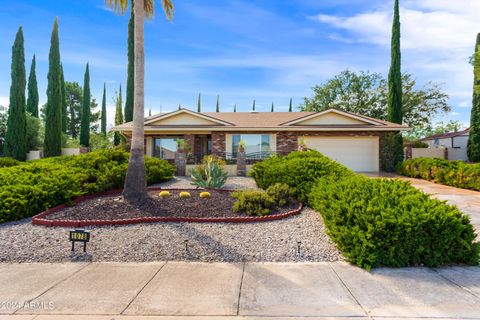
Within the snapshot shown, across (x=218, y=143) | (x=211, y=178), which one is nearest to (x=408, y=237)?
(x=211, y=178)

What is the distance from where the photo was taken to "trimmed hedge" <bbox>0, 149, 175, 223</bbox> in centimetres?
729

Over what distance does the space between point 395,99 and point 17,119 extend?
101 ft

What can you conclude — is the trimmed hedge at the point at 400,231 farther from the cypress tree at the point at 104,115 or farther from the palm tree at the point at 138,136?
the cypress tree at the point at 104,115

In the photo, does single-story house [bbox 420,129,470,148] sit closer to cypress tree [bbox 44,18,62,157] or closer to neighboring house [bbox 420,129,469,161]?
neighboring house [bbox 420,129,469,161]

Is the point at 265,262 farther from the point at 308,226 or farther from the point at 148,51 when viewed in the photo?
the point at 148,51

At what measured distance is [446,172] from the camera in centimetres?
1438

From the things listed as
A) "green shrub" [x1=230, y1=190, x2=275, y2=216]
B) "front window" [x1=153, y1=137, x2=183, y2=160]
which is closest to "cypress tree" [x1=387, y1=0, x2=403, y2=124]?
"front window" [x1=153, y1=137, x2=183, y2=160]

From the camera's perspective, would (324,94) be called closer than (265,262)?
No

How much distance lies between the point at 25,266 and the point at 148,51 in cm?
848

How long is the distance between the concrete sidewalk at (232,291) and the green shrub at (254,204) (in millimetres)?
2742

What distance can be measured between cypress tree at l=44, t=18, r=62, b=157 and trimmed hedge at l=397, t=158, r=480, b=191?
88.3 ft

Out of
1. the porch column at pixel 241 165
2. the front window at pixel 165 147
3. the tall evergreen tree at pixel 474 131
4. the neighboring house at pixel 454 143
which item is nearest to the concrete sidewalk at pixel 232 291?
the porch column at pixel 241 165

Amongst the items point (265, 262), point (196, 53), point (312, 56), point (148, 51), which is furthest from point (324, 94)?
point (265, 262)

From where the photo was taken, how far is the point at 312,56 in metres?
18.4
